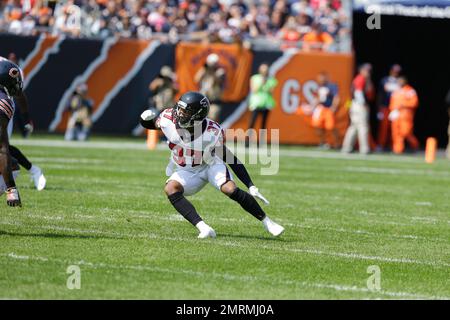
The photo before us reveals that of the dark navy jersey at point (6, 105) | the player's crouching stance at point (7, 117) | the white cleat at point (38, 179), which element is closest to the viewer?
the player's crouching stance at point (7, 117)

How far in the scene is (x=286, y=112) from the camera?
22.4 metres

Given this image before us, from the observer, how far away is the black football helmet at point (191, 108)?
784 centimetres

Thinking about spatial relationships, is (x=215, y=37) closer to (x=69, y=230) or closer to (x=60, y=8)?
(x=60, y=8)

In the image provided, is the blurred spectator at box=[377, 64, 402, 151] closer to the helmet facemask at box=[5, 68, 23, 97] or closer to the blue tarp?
the blue tarp

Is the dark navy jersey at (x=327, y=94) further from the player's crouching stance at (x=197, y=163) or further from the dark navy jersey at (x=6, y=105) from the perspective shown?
the dark navy jersey at (x=6, y=105)

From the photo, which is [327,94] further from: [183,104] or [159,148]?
[183,104]

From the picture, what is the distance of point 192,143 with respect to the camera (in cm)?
813

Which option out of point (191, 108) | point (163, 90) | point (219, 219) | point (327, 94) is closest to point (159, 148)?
point (163, 90)

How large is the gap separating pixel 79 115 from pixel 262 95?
3744mm

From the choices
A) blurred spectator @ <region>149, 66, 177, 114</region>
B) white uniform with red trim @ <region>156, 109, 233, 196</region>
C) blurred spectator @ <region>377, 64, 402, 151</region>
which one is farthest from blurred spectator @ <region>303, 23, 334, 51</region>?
white uniform with red trim @ <region>156, 109, 233, 196</region>

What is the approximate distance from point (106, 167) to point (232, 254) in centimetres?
743

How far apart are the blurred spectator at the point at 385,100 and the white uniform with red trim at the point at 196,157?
14.1 meters

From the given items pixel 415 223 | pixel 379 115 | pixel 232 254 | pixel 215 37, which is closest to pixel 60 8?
pixel 215 37

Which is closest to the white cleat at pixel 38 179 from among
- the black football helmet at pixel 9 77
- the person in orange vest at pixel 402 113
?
the black football helmet at pixel 9 77
